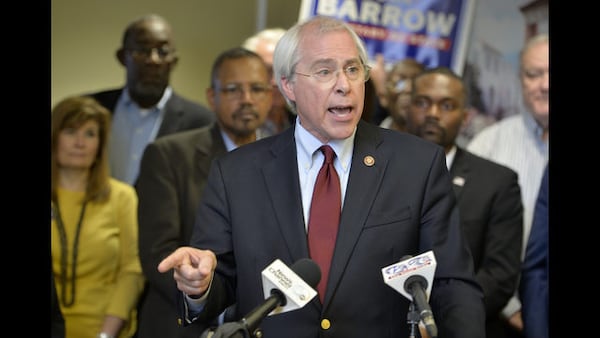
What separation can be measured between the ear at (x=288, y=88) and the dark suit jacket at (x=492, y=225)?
1371 millimetres

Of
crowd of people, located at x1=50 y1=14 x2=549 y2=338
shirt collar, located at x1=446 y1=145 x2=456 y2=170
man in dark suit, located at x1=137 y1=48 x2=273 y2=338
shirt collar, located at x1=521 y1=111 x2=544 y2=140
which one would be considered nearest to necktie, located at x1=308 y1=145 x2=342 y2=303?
crowd of people, located at x1=50 y1=14 x2=549 y2=338

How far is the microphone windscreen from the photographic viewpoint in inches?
79.8

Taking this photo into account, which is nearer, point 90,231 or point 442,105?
point 90,231

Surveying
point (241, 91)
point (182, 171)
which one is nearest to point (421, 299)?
point (182, 171)

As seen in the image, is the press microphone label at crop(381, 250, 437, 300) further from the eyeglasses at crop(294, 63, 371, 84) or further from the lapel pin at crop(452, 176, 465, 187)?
the lapel pin at crop(452, 176, 465, 187)

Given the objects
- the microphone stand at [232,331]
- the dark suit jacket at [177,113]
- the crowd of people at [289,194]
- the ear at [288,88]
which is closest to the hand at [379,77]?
the crowd of people at [289,194]

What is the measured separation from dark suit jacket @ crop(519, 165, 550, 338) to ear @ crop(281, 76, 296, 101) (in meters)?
1.43

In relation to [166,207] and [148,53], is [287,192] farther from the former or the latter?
[148,53]

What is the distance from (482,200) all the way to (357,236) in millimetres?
1561

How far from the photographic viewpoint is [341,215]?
2.38 m

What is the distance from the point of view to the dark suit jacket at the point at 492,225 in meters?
3.71
